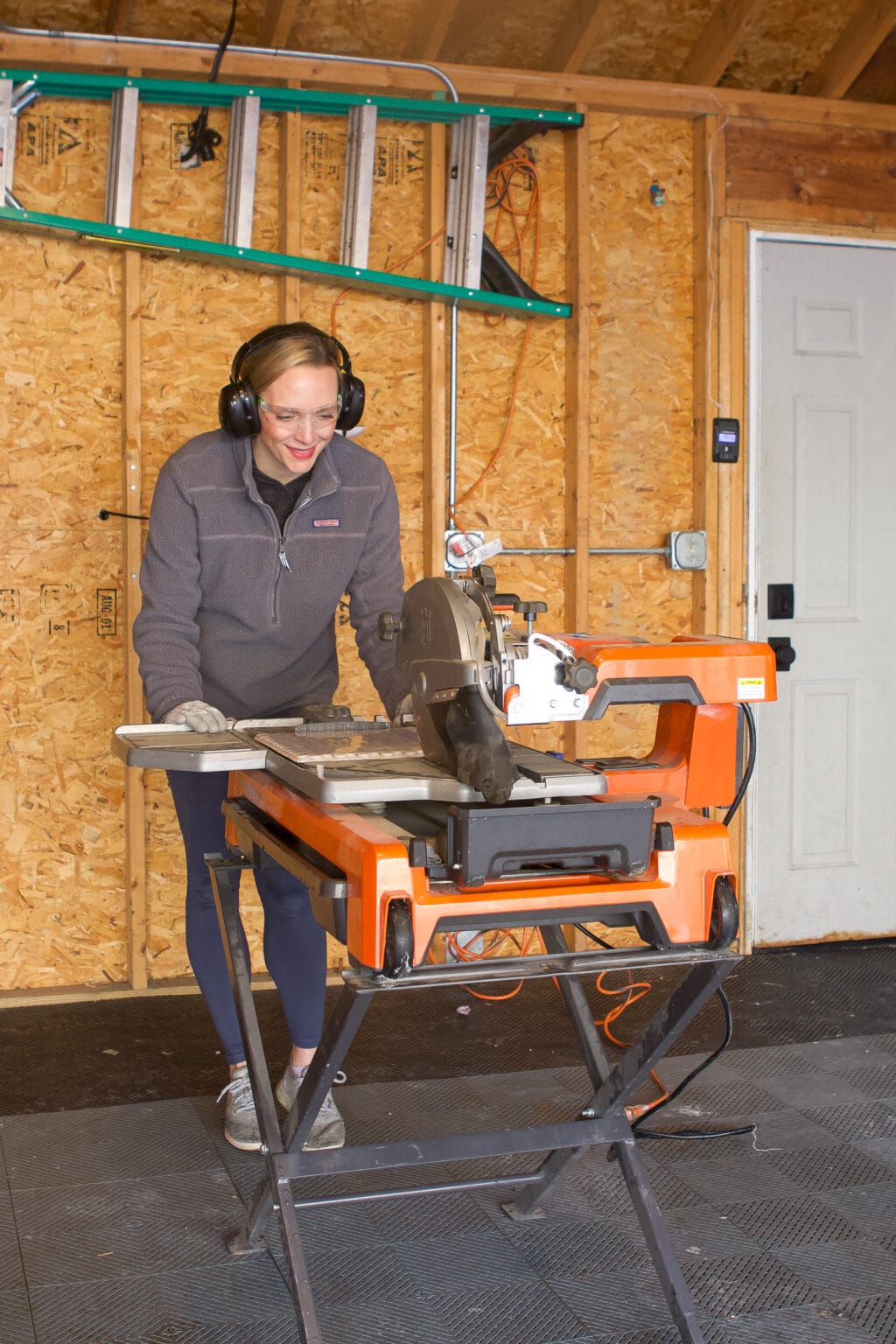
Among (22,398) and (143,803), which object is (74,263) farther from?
(143,803)

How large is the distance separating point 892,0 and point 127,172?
7.47 ft

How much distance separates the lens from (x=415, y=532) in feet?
12.4

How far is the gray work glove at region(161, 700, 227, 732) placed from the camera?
216 cm

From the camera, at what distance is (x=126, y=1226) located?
7.57ft

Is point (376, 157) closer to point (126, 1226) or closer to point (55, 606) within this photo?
point (55, 606)

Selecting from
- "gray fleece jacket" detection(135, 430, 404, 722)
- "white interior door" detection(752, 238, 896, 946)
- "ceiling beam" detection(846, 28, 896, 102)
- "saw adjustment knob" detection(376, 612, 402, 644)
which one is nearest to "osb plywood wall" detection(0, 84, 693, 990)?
"white interior door" detection(752, 238, 896, 946)

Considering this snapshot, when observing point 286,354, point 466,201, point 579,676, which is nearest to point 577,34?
point 466,201

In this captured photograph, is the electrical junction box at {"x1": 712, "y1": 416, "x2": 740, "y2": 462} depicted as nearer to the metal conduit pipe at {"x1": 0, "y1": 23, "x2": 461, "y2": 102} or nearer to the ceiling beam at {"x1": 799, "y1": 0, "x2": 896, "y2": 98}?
the ceiling beam at {"x1": 799, "y1": 0, "x2": 896, "y2": 98}

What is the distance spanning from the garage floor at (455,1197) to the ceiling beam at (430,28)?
2716 millimetres

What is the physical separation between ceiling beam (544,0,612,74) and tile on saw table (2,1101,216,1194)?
310 cm

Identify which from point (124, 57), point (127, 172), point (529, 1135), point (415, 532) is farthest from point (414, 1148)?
point (124, 57)

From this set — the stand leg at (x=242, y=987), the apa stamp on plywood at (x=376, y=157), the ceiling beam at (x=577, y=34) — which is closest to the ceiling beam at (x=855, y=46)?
the ceiling beam at (x=577, y=34)

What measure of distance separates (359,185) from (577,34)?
0.81 m

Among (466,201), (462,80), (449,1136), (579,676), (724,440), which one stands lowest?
(449,1136)
